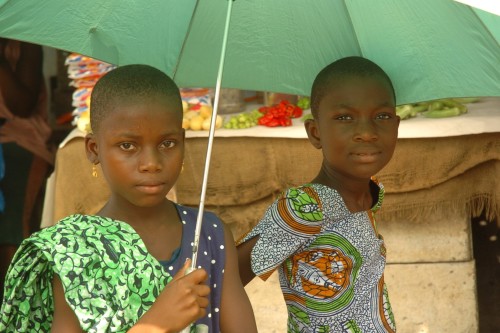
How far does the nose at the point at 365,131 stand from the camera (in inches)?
114

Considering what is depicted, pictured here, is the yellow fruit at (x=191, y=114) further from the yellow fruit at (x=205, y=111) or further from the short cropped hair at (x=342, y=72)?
the short cropped hair at (x=342, y=72)

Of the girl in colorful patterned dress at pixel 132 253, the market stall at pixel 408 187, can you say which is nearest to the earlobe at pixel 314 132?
the girl in colorful patterned dress at pixel 132 253

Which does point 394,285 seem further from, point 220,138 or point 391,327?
point 391,327

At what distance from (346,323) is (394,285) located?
2026 millimetres

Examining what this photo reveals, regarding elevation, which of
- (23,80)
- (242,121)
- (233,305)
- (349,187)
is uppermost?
(23,80)

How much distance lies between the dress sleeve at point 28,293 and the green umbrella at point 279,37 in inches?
30.5

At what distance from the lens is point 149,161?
7.93ft

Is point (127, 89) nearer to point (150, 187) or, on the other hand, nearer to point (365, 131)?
point (150, 187)

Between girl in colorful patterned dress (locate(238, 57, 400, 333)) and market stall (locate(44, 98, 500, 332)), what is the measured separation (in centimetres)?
165

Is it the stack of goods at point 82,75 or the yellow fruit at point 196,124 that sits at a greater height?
the stack of goods at point 82,75

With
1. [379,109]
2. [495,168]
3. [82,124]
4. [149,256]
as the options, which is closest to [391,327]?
[379,109]

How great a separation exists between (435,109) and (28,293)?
117 inches

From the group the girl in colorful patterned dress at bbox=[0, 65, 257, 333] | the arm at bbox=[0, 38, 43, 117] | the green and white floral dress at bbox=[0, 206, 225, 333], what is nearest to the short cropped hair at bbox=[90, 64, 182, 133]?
the girl in colorful patterned dress at bbox=[0, 65, 257, 333]

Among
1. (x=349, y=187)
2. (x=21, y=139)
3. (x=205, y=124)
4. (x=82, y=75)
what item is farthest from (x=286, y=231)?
(x=21, y=139)
